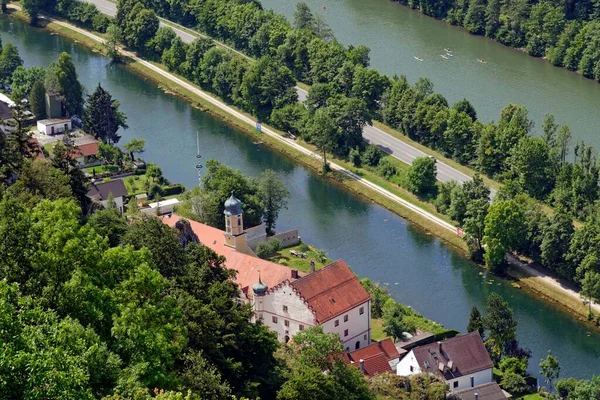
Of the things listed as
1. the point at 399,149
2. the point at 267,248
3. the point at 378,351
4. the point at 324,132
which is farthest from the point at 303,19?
the point at 378,351

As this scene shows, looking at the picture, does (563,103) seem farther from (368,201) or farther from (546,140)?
(368,201)

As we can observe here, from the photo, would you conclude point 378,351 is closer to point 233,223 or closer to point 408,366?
point 408,366

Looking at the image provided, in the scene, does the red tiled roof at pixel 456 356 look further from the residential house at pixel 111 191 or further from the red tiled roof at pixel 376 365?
the residential house at pixel 111 191

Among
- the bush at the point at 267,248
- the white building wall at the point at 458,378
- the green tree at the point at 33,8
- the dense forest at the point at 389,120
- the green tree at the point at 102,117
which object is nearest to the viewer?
the white building wall at the point at 458,378

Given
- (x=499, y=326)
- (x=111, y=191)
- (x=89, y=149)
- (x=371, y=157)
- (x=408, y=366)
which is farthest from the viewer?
(x=371, y=157)

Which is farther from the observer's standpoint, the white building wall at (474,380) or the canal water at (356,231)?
the canal water at (356,231)

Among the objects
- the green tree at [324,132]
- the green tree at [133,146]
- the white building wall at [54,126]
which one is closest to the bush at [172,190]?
the green tree at [133,146]

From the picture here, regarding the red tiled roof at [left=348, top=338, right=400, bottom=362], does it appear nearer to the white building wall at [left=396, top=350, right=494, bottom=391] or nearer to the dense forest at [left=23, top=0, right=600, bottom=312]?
the white building wall at [left=396, top=350, right=494, bottom=391]

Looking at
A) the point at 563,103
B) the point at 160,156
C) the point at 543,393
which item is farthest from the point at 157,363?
the point at 563,103
